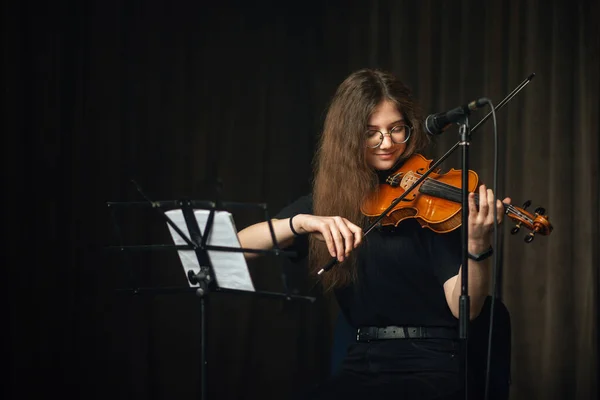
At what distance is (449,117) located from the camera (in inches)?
67.0

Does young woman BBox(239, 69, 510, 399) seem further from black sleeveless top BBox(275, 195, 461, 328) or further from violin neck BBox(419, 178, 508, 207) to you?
violin neck BBox(419, 178, 508, 207)

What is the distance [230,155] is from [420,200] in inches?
60.1

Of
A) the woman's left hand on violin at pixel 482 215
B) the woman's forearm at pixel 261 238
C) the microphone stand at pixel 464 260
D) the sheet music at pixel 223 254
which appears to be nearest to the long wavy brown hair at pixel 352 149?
the woman's forearm at pixel 261 238


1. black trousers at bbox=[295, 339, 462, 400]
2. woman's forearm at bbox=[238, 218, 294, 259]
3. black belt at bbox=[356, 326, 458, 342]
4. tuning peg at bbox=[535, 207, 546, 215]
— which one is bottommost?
black trousers at bbox=[295, 339, 462, 400]

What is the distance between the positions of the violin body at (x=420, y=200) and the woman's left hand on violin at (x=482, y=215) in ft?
0.44

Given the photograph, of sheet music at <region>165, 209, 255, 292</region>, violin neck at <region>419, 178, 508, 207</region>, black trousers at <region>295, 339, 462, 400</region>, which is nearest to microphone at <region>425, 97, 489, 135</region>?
violin neck at <region>419, 178, 508, 207</region>

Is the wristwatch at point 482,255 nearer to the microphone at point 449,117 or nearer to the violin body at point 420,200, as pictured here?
the violin body at point 420,200

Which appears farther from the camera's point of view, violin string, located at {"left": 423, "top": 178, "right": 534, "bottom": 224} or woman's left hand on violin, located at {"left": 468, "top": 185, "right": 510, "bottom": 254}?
violin string, located at {"left": 423, "top": 178, "right": 534, "bottom": 224}

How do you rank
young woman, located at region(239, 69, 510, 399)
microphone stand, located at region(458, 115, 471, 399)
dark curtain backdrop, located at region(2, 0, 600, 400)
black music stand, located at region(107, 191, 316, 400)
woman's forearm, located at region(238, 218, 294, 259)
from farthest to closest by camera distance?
1. dark curtain backdrop, located at region(2, 0, 600, 400)
2. woman's forearm, located at region(238, 218, 294, 259)
3. young woman, located at region(239, 69, 510, 399)
4. black music stand, located at region(107, 191, 316, 400)
5. microphone stand, located at region(458, 115, 471, 399)

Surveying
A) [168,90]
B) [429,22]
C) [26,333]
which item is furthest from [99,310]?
[429,22]

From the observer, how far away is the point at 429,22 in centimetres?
348

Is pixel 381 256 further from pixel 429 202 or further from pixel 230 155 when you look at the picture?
pixel 230 155

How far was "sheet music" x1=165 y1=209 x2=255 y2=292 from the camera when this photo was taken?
1.96 m

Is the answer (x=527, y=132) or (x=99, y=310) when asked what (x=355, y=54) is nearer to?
(x=527, y=132)
